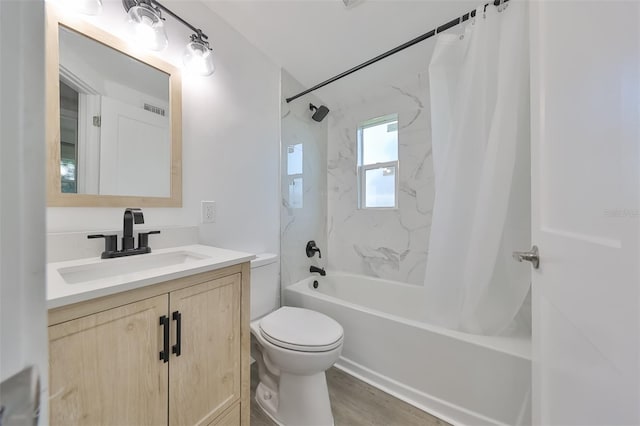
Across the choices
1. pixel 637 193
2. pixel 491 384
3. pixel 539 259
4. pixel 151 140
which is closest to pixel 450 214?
pixel 539 259

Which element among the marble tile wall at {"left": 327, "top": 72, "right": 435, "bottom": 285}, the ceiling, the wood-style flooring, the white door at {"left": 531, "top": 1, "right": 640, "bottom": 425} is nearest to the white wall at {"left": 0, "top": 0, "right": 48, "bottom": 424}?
the white door at {"left": 531, "top": 1, "right": 640, "bottom": 425}

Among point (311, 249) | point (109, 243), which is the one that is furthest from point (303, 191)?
point (109, 243)

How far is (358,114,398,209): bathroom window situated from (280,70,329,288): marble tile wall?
387 mm

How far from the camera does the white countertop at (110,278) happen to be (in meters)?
0.53

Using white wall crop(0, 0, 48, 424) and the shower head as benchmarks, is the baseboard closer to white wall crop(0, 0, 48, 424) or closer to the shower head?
white wall crop(0, 0, 48, 424)

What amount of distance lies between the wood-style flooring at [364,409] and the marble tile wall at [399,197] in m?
0.91

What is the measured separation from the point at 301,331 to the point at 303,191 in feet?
3.98

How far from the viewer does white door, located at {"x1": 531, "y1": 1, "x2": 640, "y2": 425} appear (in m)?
0.34

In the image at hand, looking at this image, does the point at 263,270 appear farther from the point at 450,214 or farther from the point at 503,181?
the point at 503,181

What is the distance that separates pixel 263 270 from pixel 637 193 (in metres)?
1.53

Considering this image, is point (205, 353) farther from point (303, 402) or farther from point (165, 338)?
point (303, 402)

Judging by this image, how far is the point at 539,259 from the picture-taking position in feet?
2.34

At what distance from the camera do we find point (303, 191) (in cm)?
207

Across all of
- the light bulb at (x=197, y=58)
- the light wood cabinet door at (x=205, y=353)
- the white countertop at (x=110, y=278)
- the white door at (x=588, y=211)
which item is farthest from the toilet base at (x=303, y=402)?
the light bulb at (x=197, y=58)
